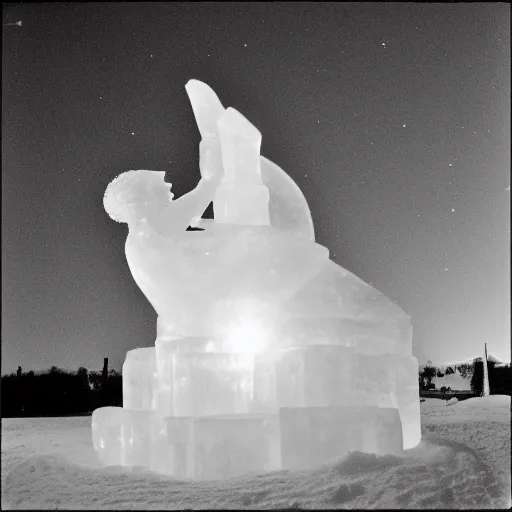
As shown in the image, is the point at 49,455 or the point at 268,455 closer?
the point at 268,455

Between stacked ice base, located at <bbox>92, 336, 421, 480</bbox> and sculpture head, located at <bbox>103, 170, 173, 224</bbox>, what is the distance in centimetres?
107

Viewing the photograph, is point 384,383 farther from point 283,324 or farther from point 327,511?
point 327,511

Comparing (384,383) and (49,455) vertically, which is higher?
(384,383)

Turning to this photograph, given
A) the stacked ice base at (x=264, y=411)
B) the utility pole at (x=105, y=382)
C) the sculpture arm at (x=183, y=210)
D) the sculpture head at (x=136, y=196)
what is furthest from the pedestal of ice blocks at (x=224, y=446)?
the utility pole at (x=105, y=382)

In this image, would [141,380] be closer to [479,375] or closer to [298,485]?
[298,485]

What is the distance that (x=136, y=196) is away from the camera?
5855mm

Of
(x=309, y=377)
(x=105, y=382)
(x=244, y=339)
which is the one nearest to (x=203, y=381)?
(x=244, y=339)

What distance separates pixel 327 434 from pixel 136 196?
236 cm

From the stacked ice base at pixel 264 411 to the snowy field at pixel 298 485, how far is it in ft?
0.62

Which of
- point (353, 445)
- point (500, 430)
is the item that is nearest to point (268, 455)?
point (353, 445)

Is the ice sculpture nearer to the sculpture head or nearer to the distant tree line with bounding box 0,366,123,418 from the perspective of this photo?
the sculpture head

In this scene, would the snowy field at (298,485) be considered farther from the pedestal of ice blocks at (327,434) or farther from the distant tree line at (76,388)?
the distant tree line at (76,388)

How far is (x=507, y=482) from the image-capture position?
5.25 meters

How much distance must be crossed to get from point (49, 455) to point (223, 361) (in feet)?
5.64
